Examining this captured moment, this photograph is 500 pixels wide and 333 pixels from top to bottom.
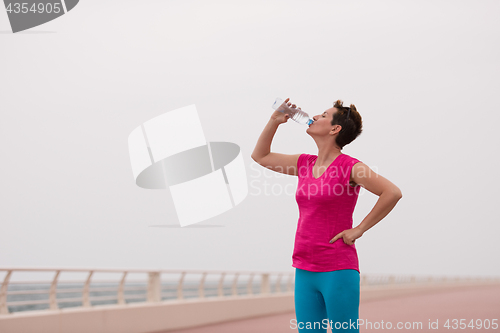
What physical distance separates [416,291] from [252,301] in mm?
17211

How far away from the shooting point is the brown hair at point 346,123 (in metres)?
3.44

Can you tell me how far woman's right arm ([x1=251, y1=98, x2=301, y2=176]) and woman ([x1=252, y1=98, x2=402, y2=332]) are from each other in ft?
0.86

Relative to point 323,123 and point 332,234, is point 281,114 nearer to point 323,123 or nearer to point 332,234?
point 323,123

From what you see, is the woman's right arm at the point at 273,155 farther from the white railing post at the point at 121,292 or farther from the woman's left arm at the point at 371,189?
the white railing post at the point at 121,292

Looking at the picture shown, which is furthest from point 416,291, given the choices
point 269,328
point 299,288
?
point 299,288

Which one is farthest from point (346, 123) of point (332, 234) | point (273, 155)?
point (332, 234)

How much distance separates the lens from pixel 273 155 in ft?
12.2

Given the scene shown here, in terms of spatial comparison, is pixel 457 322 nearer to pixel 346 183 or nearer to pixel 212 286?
pixel 212 286

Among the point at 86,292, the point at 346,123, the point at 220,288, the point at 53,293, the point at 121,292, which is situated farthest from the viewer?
the point at 220,288

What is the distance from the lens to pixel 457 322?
37.4 feet

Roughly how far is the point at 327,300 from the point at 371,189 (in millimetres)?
652

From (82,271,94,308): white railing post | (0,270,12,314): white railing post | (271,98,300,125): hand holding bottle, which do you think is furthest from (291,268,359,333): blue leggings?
(82,271,94,308): white railing post

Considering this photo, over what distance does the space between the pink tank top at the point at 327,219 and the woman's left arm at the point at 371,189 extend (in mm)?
39

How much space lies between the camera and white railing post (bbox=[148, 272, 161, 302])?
33.4 feet
